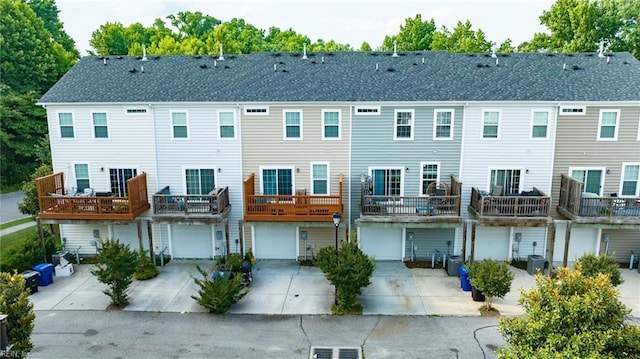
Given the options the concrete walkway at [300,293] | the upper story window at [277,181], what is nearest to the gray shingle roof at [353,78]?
the upper story window at [277,181]

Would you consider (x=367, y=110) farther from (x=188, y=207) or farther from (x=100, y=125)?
(x=100, y=125)

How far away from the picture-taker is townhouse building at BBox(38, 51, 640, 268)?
18.0m

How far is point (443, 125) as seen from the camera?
1856 cm

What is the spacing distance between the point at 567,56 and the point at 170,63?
19988 millimetres

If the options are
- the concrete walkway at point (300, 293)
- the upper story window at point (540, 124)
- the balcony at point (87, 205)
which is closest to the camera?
the concrete walkway at point (300, 293)

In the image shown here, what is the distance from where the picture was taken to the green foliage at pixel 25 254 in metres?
17.4

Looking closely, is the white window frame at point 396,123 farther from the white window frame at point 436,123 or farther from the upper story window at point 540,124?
the upper story window at point 540,124

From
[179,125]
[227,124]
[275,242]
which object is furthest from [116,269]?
[227,124]

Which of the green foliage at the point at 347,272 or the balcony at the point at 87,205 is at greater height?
the balcony at the point at 87,205

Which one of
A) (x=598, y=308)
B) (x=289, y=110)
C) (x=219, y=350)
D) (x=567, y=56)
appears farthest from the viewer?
(x=567, y=56)

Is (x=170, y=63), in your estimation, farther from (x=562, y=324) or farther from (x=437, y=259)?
(x=562, y=324)

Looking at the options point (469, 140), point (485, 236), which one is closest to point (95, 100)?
point (469, 140)

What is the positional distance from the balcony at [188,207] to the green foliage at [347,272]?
557 centimetres

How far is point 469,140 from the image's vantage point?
1859 centimetres
